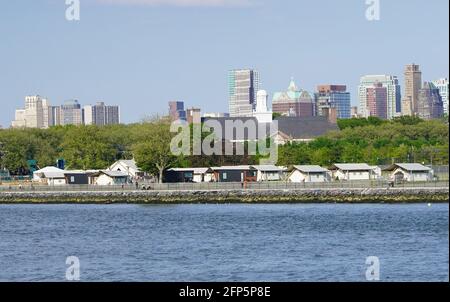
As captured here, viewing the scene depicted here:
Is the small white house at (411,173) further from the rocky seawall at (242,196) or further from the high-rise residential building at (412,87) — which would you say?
the high-rise residential building at (412,87)

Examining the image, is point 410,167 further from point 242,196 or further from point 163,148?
point 163,148

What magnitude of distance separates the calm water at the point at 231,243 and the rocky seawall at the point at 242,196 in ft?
8.66

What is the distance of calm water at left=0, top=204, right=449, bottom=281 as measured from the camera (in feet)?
69.5


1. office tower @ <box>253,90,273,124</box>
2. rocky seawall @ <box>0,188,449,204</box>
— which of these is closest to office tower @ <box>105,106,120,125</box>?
office tower @ <box>253,90,273,124</box>

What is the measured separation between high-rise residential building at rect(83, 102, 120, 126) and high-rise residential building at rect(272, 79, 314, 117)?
3357 centimetres

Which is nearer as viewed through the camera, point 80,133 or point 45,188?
point 45,188

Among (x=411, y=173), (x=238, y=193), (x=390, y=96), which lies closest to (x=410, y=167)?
(x=411, y=173)

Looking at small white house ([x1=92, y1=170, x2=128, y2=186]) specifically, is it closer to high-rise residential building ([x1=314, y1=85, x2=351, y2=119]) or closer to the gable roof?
the gable roof

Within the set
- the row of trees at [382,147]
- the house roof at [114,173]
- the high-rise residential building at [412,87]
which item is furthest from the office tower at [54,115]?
the house roof at [114,173]

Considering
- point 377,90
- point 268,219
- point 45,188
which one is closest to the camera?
point 268,219
